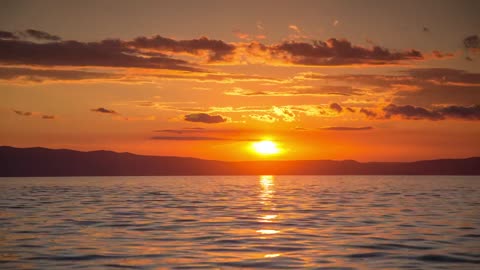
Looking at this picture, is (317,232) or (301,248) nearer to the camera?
(301,248)

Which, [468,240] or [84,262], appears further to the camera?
[468,240]

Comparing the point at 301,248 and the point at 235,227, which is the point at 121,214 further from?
the point at 301,248

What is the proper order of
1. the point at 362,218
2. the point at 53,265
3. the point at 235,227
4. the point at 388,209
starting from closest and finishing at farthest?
the point at 53,265 < the point at 235,227 < the point at 362,218 < the point at 388,209

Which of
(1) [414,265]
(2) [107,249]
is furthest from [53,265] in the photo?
(1) [414,265]

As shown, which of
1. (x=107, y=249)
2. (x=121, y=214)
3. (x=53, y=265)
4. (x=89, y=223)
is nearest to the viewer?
(x=53, y=265)

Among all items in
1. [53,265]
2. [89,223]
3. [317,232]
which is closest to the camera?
[53,265]

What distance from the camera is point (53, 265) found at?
72.8ft

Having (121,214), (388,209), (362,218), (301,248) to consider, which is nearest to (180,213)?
(121,214)

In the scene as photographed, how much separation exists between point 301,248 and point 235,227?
359 inches

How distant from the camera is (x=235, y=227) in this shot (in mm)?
35062

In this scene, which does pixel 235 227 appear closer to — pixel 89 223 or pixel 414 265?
pixel 89 223

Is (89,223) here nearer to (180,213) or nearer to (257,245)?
(180,213)

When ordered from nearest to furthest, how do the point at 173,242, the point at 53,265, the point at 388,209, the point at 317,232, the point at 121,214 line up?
the point at 53,265 → the point at 173,242 → the point at 317,232 → the point at 121,214 → the point at 388,209

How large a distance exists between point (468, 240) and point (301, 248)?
8.75m
